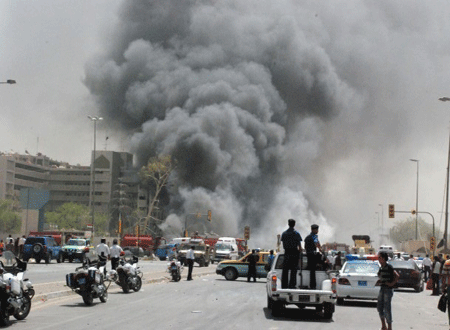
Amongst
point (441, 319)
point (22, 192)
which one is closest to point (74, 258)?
point (441, 319)

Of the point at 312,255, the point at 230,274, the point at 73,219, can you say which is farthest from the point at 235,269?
the point at 73,219

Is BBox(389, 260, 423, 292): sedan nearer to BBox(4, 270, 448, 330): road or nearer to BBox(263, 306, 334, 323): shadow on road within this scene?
BBox(4, 270, 448, 330): road

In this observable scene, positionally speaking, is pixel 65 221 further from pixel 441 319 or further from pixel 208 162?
pixel 441 319

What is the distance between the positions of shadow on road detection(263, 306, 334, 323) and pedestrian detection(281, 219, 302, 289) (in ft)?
2.37

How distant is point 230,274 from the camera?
37500 millimetres

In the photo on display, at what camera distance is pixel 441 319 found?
19.2 m

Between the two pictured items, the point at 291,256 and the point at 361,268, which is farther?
the point at 361,268

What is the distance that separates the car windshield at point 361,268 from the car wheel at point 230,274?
44.2ft

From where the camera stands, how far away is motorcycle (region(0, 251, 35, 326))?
14492 mm

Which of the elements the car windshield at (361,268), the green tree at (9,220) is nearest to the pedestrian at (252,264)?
the car windshield at (361,268)

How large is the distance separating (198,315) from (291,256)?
248 cm

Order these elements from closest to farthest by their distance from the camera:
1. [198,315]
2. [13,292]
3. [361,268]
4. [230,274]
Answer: [13,292] < [198,315] < [361,268] < [230,274]

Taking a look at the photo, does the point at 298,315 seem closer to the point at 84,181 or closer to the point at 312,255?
the point at 312,255

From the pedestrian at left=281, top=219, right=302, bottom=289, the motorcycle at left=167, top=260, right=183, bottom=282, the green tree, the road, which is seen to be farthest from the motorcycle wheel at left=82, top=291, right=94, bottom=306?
the green tree
